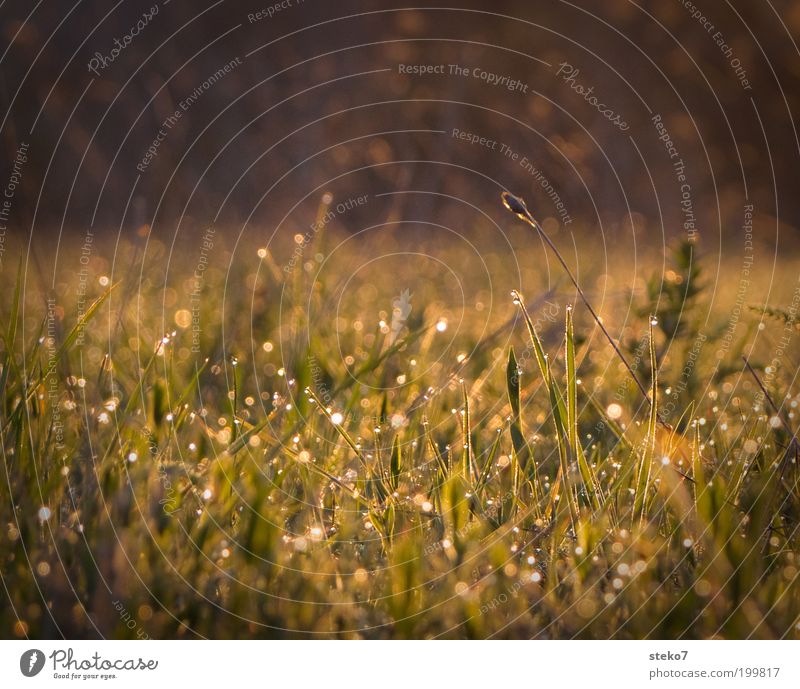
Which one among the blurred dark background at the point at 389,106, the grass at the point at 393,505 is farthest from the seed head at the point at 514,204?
the blurred dark background at the point at 389,106

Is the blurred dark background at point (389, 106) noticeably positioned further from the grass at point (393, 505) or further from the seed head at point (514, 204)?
the seed head at point (514, 204)

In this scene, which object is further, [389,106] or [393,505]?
[389,106]

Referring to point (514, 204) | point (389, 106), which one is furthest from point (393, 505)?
point (389, 106)

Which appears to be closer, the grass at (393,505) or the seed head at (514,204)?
the grass at (393,505)

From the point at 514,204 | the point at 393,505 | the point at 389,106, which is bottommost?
the point at 393,505

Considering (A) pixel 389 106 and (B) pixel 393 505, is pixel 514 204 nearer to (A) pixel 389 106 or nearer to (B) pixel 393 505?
(B) pixel 393 505

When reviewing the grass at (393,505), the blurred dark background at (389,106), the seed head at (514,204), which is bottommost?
the grass at (393,505)
